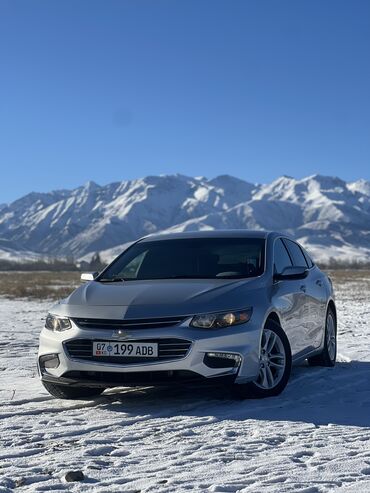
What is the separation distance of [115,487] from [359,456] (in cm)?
156

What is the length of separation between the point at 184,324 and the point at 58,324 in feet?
3.89

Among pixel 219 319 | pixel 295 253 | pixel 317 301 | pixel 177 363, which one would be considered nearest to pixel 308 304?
pixel 317 301

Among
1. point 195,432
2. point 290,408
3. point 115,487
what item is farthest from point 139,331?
point 115,487

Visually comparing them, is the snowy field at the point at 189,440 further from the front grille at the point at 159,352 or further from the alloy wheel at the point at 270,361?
the front grille at the point at 159,352

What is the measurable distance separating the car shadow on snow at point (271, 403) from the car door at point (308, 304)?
0.47 m

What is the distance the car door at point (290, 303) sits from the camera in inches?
264

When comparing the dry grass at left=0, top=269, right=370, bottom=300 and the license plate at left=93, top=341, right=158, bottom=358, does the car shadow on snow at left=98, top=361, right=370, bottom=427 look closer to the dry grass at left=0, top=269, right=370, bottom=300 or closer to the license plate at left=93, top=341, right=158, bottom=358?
the license plate at left=93, top=341, right=158, bottom=358

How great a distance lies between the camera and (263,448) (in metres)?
4.65

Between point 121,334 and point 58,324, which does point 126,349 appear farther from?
point 58,324

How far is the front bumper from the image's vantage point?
5707 millimetres

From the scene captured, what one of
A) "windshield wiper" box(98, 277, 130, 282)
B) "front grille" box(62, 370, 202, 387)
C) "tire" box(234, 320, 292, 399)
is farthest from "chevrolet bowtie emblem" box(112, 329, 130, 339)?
"windshield wiper" box(98, 277, 130, 282)

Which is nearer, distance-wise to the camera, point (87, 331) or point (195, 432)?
point (195, 432)

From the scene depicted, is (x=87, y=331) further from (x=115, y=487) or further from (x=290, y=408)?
(x=115, y=487)

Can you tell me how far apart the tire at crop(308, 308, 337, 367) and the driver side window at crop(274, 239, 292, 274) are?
113 cm
